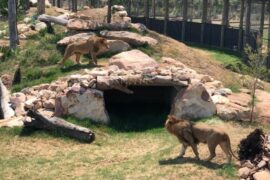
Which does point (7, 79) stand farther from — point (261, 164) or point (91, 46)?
point (261, 164)

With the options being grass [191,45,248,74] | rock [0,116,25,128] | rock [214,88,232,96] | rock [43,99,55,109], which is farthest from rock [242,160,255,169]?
grass [191,45,248,74]

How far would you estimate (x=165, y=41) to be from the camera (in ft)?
71.6

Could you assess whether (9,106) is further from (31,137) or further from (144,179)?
(144,179)

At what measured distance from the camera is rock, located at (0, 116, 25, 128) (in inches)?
581

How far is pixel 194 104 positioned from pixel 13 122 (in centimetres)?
498

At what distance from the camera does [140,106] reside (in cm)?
1758

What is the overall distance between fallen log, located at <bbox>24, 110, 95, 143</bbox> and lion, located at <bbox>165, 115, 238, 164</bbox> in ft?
10.7

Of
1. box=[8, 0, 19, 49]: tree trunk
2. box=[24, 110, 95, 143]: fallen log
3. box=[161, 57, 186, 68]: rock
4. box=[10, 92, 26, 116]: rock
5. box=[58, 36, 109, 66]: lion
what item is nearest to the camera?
box=[24, 110, 95, 143]: fallen log

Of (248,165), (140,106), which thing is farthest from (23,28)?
(248,165)

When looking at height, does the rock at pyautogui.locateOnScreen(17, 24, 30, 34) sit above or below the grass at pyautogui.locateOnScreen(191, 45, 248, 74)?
above

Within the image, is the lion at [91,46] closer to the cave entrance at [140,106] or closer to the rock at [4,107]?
the cave entrance at [140,106]

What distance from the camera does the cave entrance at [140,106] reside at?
1612 centimetres

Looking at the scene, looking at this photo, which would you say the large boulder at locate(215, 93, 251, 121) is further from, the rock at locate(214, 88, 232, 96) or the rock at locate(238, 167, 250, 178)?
the rock at locate(238, 167, 250, 178)

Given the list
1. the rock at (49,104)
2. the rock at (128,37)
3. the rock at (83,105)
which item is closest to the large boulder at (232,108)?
the rock at (83,105)
